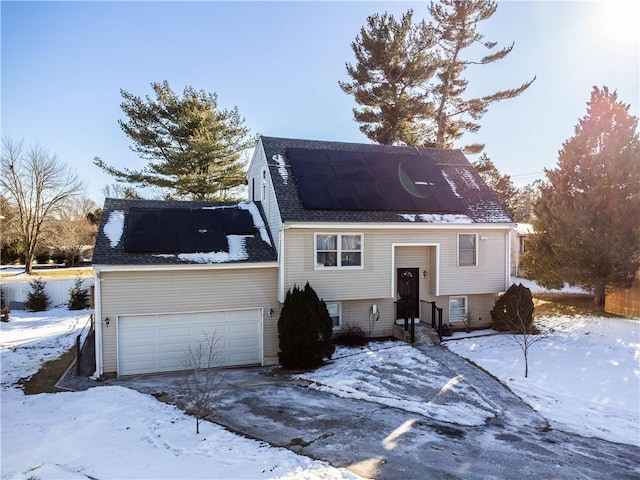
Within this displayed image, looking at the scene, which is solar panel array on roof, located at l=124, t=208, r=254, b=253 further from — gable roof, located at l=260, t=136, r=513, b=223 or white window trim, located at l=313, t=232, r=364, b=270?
white window trim, located at l=313, t=232, r=364, b=270

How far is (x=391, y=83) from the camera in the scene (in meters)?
25.3

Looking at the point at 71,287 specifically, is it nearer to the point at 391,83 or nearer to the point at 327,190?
the point at 327,190

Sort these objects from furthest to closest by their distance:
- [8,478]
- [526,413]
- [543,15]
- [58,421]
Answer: [543,15]
[526,413]
[58,421]
[8,478]

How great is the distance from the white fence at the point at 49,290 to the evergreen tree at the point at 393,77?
69.0 feet

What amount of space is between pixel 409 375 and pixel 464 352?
8.99ft

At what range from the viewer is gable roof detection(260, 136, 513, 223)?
13438mm

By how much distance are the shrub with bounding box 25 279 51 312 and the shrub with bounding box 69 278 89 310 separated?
1.43 meters

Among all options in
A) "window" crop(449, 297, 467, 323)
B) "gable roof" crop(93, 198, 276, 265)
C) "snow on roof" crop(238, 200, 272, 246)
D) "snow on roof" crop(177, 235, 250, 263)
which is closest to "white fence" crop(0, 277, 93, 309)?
"gable roof" crop(93, 198, 276, 265)

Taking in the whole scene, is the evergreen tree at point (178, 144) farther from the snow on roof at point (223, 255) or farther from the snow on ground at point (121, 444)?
the snow on ground at point (121, 444)

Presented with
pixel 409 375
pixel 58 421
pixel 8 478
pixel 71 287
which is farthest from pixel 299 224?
pixel 71 287

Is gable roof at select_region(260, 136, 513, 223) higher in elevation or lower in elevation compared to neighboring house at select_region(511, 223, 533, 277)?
higher

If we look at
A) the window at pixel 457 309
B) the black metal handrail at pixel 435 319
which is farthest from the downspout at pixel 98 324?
the window at pixel 457 309

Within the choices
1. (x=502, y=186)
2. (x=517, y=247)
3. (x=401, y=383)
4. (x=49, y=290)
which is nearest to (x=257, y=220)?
(x=401, y=383)

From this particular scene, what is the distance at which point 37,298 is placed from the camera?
2292 cm
